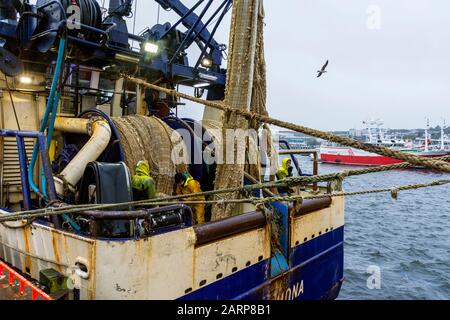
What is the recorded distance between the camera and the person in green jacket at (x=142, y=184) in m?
4.97

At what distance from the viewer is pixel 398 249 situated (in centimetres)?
1271

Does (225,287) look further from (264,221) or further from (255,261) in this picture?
(264,221)

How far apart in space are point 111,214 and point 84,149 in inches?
90.8

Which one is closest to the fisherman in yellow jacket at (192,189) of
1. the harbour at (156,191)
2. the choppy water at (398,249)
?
the harbour at (156,191)

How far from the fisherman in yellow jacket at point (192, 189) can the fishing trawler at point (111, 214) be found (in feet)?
0.66

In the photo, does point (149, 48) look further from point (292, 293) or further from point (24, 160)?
point (292, 293)

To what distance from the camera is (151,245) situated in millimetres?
3408

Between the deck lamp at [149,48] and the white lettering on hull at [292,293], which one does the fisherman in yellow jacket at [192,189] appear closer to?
the white lettering on hull at [292,293]

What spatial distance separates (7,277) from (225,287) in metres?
2.31

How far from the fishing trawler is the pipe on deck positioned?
0.02 meters

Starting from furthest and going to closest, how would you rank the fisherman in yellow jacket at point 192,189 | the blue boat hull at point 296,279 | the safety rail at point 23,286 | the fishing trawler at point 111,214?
the fisherman in yellow jacket at point 192,189 → the blue boat hull at point 296,279 → the fishing trawler at point 111,214 → the safety rail at point 23,286
